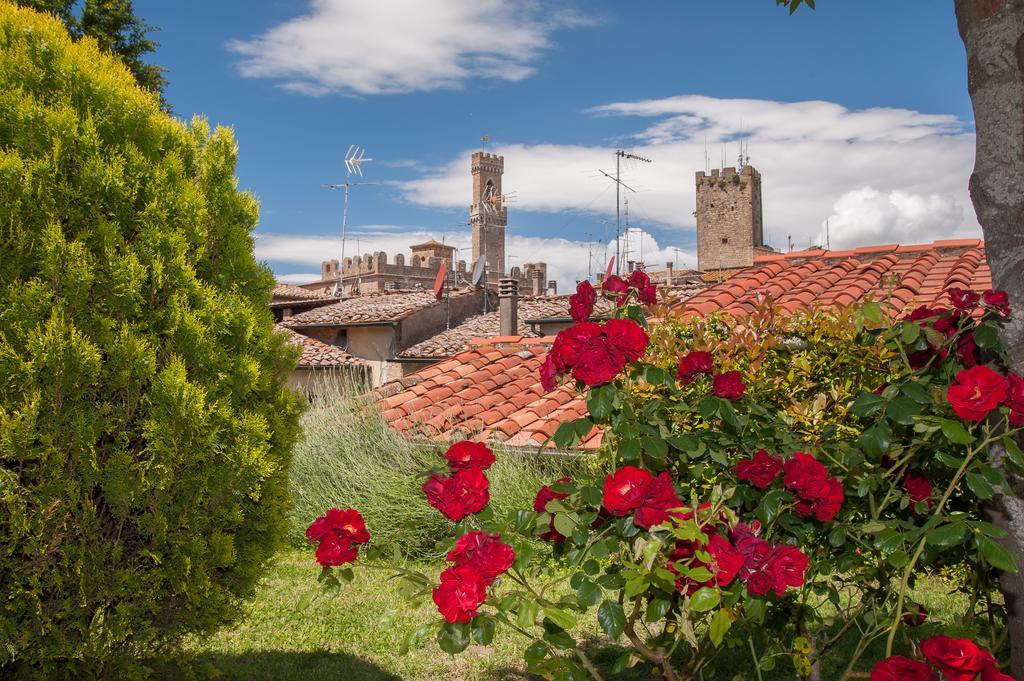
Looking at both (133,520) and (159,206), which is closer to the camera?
(133,520)

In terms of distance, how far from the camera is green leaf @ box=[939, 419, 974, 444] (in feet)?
8.07

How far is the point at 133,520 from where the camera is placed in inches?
127

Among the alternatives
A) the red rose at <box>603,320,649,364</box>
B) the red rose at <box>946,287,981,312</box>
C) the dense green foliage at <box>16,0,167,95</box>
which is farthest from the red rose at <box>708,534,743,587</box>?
the dense green foliage at <box>16,0,167,95</box>

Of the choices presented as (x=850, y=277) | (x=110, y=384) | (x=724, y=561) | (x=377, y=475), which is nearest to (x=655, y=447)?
(x=724, y=561)

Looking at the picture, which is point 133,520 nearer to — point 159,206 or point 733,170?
point 159,206

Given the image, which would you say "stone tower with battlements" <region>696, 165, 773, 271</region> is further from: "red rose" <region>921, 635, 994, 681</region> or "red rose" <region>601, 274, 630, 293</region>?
"red rose" <region>921, 635, 994, 681</region>

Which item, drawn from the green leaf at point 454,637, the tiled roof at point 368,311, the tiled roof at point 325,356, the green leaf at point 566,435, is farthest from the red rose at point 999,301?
the tiled roof at point 368,311

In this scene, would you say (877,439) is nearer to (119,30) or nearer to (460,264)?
(119,30)

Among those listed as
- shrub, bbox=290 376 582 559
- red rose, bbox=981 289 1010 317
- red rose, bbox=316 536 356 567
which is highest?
red rose, bbox=981 289 1010 317

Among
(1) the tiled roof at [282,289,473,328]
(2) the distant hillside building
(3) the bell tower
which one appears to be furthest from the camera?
(3) the bell tower

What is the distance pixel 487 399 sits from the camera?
10.0 metres

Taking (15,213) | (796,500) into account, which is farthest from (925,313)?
(15,213)

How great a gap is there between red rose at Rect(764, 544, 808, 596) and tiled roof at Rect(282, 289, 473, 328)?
20.3 meters

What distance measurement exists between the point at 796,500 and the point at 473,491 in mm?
1179
